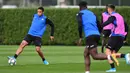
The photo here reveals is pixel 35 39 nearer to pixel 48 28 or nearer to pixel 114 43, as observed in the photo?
pixel 114 43

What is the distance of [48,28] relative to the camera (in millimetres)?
36094

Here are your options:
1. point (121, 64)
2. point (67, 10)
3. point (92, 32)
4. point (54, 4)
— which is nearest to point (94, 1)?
point (54, 4)

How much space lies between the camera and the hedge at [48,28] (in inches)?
1412

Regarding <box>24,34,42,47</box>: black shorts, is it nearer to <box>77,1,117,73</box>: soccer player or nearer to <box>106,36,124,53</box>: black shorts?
<box>106,36,124,53</box>: black shorts

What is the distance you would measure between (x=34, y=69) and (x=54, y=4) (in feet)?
102

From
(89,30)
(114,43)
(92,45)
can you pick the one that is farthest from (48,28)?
(92,45)

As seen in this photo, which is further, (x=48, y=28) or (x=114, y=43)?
(x=48, y=28)

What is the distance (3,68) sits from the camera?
1697cm

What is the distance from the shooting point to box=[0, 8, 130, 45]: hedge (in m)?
35.9

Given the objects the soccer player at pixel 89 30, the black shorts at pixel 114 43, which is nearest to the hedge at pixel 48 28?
the black shorts at pixel 114 43

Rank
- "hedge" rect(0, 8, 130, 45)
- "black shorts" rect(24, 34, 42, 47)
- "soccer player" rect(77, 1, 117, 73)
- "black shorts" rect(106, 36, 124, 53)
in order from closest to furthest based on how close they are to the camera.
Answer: "soccer player" rect(77, 1, 117, 73) → "black shorts" rect(106, 36, 124, 53) → "black shorts" rect(24, 34, 42, 47) → "hedge" rect(0, 8, 130, 45)

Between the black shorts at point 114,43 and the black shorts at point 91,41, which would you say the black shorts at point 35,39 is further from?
the black shorts at point 91,41

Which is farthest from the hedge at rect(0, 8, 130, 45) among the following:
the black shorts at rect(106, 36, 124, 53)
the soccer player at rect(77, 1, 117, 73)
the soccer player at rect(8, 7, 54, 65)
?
the soccer player at rect(77, 1, 117, 73)

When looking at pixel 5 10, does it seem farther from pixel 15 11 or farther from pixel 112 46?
pixel 112 46
